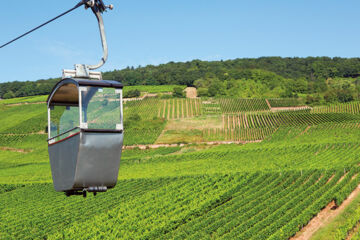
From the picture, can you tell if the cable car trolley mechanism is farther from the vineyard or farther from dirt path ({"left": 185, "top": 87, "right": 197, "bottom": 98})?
dirt path ({"left": 185, "top": 87, "right": 197, "bottom": 98})

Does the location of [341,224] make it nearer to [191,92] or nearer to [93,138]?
[93,138]

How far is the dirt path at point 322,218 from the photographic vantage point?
89.4 ft

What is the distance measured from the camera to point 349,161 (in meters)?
44.8

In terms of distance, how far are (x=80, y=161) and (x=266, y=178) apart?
112 ft

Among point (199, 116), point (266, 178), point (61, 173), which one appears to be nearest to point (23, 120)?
point (199, 116)

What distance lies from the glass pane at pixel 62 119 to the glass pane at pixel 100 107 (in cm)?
61

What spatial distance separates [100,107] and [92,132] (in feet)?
1.89

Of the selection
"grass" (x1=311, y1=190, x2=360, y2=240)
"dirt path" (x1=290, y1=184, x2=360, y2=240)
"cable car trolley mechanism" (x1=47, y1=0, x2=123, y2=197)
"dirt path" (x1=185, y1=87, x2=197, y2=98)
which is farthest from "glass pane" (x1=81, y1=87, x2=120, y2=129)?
"dirt path" (x1=185, y1=87, x2=197, y2=98)

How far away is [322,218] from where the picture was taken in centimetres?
2952

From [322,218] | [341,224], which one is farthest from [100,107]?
[322,218]

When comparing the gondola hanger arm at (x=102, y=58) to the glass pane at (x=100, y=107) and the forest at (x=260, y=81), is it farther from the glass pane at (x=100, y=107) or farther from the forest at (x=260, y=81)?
the forest at (x=260, y=81)

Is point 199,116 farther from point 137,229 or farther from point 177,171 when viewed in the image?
point 137,229

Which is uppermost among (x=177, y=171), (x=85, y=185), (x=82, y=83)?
(x=82, y=83)

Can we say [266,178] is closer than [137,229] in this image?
No
